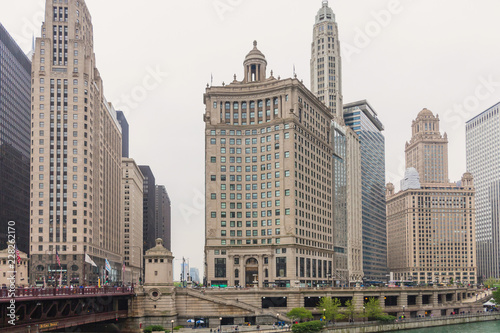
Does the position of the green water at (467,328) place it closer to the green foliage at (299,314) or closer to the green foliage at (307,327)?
the green foliage at (299,314)

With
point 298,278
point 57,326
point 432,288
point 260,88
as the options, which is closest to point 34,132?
point 260,88

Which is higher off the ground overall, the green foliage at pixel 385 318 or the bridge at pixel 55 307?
the bridge at pixel 55 307

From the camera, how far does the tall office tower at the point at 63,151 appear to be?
169 metres

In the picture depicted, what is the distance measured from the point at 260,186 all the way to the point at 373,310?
49922mm

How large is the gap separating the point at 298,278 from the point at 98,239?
6448cm

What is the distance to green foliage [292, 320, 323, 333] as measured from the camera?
11656cm

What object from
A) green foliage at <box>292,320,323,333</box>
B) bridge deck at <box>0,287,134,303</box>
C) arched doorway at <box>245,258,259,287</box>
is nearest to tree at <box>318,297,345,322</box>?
green foliage at <box>292,320,323,333</box>

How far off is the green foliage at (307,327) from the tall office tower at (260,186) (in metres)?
42.9

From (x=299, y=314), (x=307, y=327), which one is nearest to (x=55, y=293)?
(x=307, y=327)

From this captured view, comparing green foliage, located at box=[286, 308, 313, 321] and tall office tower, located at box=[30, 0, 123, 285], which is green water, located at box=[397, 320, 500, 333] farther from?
tall office tower, located at box=[30, 0, 123, 285]

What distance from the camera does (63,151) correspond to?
17375 cm

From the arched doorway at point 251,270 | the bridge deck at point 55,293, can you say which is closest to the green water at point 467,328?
the arched doorway at point 251,270

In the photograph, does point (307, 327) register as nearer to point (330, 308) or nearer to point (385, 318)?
point (330, 308)

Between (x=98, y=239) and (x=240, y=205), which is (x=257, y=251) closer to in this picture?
(x=240, y=205)
